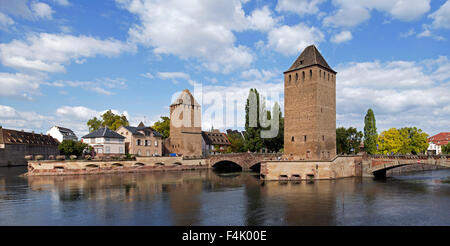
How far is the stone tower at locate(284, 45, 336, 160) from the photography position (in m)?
45.4

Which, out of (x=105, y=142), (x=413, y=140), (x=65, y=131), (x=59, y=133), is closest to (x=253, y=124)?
(x=105, y=142)

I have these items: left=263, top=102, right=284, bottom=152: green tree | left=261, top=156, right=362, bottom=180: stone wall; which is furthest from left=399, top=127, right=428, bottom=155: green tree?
left=261, top=156, right=362, bottom=180: stone wall

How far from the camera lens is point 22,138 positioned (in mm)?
70500

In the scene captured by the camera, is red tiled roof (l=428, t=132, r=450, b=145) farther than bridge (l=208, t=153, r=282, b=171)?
Yes

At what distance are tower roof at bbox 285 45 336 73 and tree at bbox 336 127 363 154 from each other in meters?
20.8

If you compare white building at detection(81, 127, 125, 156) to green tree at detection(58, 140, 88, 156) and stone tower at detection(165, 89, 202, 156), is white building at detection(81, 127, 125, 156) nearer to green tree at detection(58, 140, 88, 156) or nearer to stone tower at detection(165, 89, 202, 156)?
green tree at detection(58, 140, 88, 156)

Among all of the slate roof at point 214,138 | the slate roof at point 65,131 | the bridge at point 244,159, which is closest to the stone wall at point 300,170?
the bridge at point 244,159

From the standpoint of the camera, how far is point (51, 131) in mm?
95812

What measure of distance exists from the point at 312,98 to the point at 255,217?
28670 mm

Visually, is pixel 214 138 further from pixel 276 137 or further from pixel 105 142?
pixel 105 142

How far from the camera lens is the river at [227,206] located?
19625 millimetres

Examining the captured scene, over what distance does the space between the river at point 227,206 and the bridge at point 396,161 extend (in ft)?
17.9

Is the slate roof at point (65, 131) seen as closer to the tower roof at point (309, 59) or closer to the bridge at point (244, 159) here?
the bridge at point (244, 159)
